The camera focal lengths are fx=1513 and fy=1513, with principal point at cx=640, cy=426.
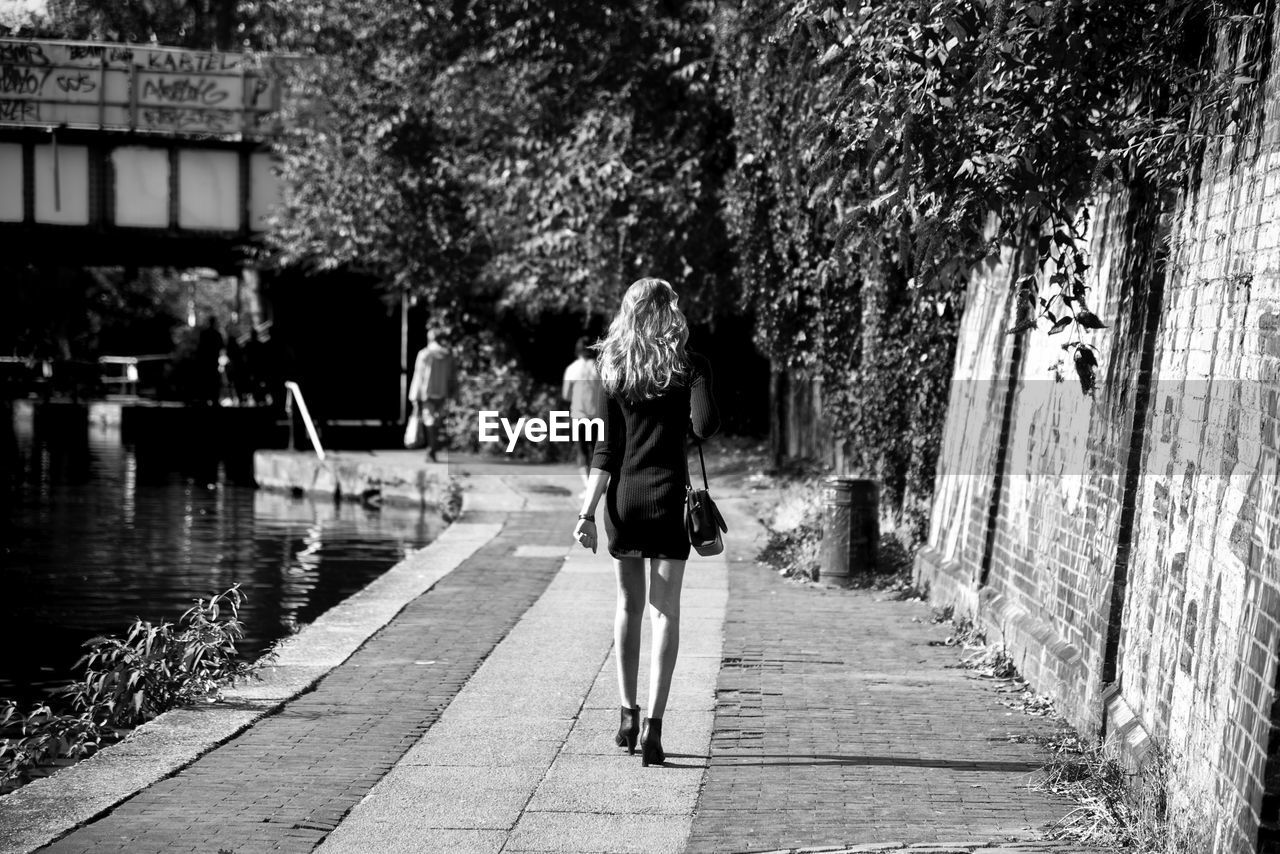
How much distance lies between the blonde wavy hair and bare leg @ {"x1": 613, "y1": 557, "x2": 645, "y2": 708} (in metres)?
0.69

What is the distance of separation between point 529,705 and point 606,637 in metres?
1.82

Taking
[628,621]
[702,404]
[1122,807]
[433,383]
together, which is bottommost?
[1122,807]

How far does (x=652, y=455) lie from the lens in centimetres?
593

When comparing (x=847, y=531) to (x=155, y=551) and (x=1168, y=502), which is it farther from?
(x=155, y=551)

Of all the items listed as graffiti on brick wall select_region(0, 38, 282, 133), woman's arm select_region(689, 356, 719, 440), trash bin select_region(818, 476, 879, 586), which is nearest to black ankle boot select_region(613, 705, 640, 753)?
woman's arm select_region(689, 356, 719, 440)

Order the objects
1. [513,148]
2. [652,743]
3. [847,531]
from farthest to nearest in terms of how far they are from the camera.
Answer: [513,148] < [847,531] < [652,743]

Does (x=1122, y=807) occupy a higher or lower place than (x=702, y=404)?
lower

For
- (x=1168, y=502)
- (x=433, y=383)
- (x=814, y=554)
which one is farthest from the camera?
(x=433, y=383)

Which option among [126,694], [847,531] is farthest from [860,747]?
[847,531]

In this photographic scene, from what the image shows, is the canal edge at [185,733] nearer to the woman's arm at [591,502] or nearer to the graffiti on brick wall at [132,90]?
the woman's arm at [591,502]

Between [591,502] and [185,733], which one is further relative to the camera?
[185,733]

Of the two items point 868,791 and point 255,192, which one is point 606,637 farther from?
point 255,192

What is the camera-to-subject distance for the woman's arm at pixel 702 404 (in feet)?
19.4

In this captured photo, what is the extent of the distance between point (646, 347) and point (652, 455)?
0.42m
